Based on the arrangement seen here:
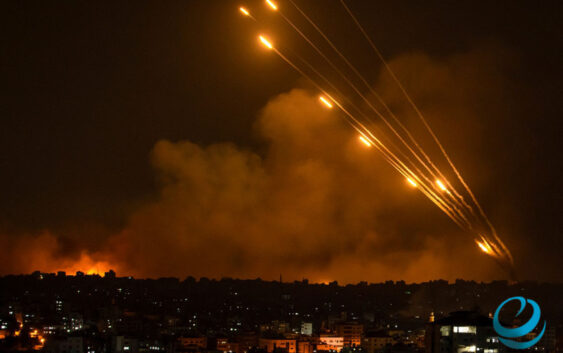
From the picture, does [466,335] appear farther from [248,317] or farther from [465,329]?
Answer: [248,317]

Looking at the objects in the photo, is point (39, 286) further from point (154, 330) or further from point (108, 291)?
point (154, 330)

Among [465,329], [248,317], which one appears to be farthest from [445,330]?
[248,317]

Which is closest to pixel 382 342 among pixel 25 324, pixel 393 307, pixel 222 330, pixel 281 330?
pixel 281 330

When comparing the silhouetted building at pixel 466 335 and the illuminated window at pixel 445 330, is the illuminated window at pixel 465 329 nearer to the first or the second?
the silhouetted building at pixel 466 335

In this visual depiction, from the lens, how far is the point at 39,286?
5034cm

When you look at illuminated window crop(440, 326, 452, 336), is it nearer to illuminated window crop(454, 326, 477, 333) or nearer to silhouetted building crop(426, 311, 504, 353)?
silhouetted building crop(426, 311, 504, 353)

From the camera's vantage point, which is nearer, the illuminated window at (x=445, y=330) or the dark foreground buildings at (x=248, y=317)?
the illuminated window at (x=445, y=330)

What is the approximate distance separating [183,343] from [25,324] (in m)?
7.13

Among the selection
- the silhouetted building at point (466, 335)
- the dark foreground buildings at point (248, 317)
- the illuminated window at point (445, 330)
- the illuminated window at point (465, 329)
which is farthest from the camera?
the dark foreground buildings at point (248, 317)

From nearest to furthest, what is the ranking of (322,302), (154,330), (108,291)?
(154,330) → (108,291) → (322,302)

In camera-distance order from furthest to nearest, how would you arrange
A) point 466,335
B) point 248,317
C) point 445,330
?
1. point 248,317
2. point 445,330
3. point 466,335

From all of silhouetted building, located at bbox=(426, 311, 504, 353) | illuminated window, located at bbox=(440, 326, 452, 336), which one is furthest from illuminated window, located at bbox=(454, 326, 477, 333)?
illuminated window, located at bbox=(440, 326, 452, 336)

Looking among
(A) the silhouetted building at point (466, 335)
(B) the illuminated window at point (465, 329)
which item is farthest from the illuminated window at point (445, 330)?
(B) the illuminated window at point (465, 329)

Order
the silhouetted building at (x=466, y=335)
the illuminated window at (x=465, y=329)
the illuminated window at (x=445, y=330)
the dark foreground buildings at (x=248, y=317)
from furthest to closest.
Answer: the dark foreground buildings at (x=248, y=317)
the illuminated window at (x=445, y=330)
the illuminated window at (x=465, y=329)
the silhouetted building at (x=466, y=335)
